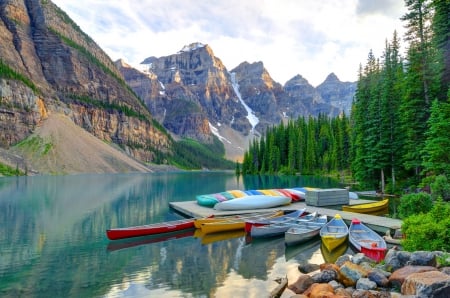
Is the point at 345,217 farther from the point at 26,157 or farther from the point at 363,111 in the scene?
the point at 26,157

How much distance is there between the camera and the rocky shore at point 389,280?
10453mm

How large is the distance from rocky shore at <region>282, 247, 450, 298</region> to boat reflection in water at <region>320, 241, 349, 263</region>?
556 cm

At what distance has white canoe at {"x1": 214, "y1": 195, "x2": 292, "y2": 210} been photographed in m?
34.5

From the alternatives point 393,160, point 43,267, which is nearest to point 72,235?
point 43,267

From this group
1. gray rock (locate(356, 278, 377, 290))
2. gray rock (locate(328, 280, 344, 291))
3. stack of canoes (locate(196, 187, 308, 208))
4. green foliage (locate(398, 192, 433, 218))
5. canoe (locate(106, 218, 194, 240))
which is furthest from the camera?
stack of canoes (locate(196, 187, 308, 208))

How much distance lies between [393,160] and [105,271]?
39.8 metres

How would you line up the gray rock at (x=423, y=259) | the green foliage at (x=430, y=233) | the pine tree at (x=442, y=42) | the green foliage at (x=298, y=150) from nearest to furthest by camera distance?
the gray rock at (x=423, y=259) → the green foliage at (x=430, y=233) → the pine tree at (x=442, y=42) → the green foliage at (x=298, y=150)

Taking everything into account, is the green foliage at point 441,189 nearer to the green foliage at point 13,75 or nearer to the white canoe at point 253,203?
the white canoe at point 253,203

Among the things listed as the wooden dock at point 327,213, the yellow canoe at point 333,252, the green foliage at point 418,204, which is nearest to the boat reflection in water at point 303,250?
the yellow canoe at point 333,252

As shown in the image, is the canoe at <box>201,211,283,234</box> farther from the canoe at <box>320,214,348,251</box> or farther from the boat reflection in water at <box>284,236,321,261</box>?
the canoe at <box>320,214,348,251</box>

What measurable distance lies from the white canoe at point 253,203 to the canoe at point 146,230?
5.44m

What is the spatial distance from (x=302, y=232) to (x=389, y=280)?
11606 millimetres

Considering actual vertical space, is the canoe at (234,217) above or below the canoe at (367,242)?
above

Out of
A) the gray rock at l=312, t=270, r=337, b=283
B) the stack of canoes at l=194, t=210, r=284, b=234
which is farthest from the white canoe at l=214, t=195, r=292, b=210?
the gray rock at l=312, t=270, r=337, b=283
